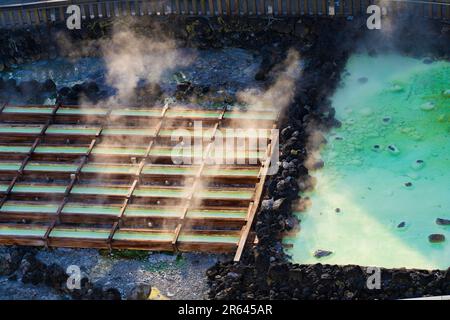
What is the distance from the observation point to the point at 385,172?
20.5m

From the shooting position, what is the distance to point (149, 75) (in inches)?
933

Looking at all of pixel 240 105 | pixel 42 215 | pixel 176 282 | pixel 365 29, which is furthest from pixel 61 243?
pixel 365 29

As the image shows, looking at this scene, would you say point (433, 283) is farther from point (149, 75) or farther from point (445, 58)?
point (149, 75)

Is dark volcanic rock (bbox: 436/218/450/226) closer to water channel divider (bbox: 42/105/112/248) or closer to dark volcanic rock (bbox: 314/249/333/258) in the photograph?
dark volcanic rock (bbox: 314/249/333/258)

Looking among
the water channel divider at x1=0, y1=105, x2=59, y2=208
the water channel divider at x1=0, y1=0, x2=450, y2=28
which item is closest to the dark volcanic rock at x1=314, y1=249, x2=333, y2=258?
the water channel divider at x1=0, y1=105, x2=59, y2=208

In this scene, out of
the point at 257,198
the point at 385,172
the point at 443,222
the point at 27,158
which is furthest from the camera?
the point at 27,158

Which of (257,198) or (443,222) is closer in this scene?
(443,222)

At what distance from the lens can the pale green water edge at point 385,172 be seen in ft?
61.9

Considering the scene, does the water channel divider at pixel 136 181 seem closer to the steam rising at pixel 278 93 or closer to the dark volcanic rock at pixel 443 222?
the steam rising at pixel 278 93

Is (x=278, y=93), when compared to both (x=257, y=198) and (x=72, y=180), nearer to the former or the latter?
(x=257, y=198)

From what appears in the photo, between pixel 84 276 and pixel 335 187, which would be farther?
pixel 335 187

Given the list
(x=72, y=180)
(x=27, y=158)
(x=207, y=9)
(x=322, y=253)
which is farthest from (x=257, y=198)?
(x=207, y=9)

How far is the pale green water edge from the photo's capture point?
18875 mm
